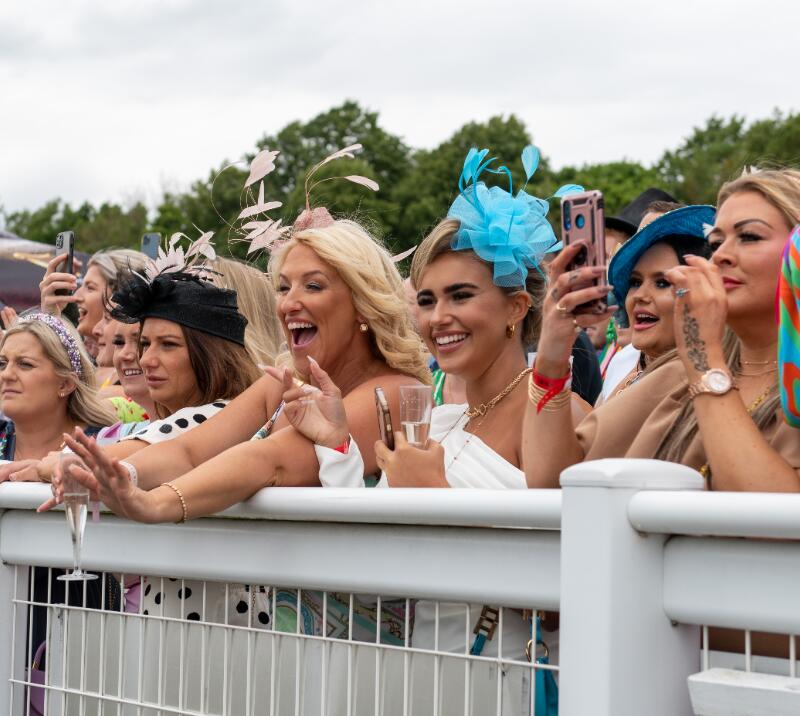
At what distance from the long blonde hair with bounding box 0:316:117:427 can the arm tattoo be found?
372 cm

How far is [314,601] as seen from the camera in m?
2.73

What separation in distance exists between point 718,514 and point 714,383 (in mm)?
656

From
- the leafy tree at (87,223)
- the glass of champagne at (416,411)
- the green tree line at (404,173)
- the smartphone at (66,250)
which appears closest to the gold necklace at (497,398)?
the glass of champagne at (416,411)

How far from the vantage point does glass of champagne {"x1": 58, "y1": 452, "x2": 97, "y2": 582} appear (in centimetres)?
298

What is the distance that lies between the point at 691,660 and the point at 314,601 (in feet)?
3.22

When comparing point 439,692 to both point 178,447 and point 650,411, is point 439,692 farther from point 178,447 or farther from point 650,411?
point 178,447

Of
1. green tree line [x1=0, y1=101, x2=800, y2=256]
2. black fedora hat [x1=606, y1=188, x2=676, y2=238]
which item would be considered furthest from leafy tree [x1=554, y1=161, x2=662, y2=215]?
black fedora hat [x1=606, y1=188, x2=676, y2=238]

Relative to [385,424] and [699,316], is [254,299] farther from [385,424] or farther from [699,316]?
[699,316]

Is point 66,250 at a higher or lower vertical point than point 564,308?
higher

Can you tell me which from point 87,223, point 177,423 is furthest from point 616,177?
point 177,423

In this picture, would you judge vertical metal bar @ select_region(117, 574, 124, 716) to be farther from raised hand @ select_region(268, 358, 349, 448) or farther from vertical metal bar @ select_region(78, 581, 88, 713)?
raised hand @ select_region(268, 358, 349, 448)

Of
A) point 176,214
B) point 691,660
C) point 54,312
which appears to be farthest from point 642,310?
point 176,214

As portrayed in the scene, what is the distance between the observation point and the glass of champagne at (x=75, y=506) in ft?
9.77

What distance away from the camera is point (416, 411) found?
3.08m
